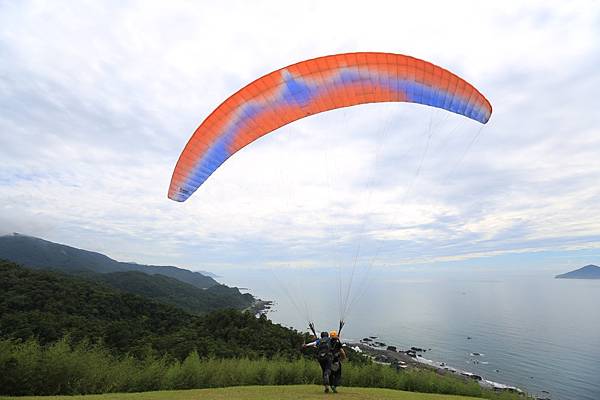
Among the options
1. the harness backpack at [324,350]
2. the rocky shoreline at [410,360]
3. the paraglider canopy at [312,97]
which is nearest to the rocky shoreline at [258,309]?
the rocky shoreline at [410,360]

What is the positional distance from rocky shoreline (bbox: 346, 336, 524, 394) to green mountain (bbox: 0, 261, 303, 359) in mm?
18766

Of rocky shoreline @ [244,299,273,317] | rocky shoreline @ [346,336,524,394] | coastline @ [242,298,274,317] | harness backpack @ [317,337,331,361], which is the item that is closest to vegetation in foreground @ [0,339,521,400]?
harness backpack @ [317,337,331,361]

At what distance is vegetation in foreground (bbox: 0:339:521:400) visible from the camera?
10.5 metres

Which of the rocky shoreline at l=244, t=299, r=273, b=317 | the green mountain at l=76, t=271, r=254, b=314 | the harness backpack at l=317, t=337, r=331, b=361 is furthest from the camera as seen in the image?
the rocky shoreline at l=244, t=299, r=273, b=317

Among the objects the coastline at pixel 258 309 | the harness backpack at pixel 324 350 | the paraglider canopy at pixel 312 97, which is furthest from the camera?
the coastline at pixel 258 309

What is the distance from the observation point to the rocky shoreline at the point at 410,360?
49.4 meters

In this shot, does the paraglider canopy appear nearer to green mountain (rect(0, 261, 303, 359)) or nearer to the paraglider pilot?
the paraglider pilot

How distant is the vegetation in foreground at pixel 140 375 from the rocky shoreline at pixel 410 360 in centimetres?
3357

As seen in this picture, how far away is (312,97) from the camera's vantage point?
10828 millimetres

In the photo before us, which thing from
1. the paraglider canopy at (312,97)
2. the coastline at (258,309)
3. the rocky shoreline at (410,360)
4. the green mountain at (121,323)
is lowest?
the rocky shoreline at (410,360)

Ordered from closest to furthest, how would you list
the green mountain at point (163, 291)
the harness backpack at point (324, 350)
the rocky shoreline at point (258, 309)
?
the harness backpack at point (324, 350)
the green mountain at point (163, 291)
the rocky shoreline at point (258, 309)

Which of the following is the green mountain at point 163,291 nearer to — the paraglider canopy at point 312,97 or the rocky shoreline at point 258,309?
the rocky shoreline at point 258,309

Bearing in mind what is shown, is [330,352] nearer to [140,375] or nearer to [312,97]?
[312,97]

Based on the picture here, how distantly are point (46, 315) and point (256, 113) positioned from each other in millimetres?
35693
